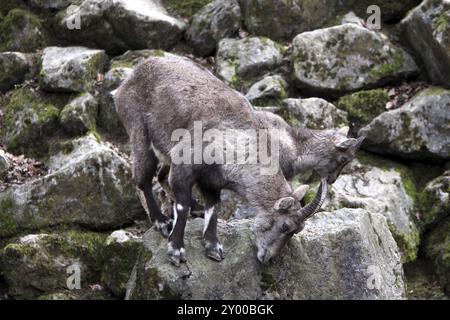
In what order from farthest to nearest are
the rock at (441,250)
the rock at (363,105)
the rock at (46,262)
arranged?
the rock at (363,105), the rock at (441,250), the rock at (46,262)

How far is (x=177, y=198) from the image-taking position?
927 cm

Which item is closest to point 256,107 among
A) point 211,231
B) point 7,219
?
point 211,231

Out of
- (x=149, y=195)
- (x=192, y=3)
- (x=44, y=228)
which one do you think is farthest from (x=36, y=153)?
(x=192, y=3)

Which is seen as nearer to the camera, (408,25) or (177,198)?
(177,198)

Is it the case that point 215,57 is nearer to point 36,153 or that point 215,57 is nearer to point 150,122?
point 36,153

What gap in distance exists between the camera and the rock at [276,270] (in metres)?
9.27

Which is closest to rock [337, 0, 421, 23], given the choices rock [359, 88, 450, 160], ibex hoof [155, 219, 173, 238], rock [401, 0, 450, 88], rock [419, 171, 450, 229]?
rock [401, 0, 450, 88]

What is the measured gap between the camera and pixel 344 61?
15211 mm

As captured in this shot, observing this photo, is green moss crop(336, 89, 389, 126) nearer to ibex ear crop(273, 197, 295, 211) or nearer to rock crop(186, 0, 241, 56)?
rock crop(186, 0, 241, 56)

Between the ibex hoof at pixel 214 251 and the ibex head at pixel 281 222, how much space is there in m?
0.56

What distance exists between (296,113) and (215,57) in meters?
2.93

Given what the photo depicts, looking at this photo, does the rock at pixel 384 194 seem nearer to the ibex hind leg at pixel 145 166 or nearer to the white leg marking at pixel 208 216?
the white leg marking at pixel 208 216

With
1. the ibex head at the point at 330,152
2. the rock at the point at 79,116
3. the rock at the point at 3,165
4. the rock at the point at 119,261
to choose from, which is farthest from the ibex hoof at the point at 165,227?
the rock at the point at 79,116

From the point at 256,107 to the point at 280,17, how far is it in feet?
10.2
